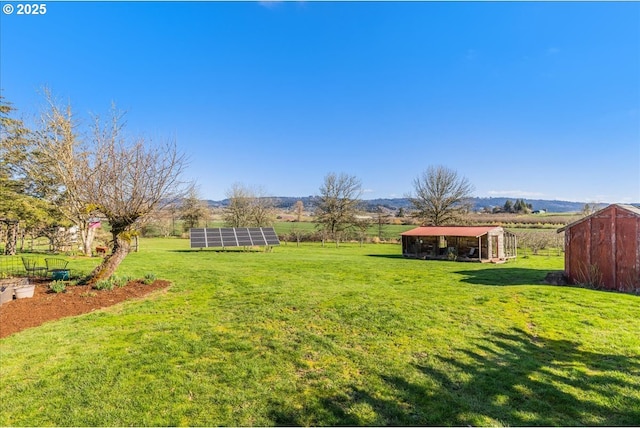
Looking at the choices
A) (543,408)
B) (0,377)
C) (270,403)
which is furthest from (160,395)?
(543,408)

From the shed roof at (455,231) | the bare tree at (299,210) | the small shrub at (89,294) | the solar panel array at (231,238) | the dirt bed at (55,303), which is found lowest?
the dirt bed at (55,303)

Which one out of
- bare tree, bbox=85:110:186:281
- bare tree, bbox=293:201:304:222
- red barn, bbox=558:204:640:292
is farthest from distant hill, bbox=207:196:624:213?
red barn, bbox=558:204:640:292

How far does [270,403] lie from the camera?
4.24m

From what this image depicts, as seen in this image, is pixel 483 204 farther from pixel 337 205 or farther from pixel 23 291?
pixel 23 291

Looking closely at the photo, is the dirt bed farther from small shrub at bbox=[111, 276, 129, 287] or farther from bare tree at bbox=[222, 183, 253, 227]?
bare tree at bbox=[222, 183, 253, 227]

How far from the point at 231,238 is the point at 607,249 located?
78.4 ft

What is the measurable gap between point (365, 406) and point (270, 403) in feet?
3.98

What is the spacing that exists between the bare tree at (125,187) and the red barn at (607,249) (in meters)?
14.8

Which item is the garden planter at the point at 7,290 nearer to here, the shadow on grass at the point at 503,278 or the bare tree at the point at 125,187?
the bare tree at the point at 125,187

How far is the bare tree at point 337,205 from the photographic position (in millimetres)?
39969

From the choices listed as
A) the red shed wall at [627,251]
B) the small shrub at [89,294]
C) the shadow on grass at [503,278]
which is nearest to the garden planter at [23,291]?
the small shrub at [89,294]

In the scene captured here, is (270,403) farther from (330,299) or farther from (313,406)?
(330,299)

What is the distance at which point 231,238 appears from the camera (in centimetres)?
2777

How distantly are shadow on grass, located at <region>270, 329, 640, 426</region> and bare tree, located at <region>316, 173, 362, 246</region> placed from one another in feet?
109
